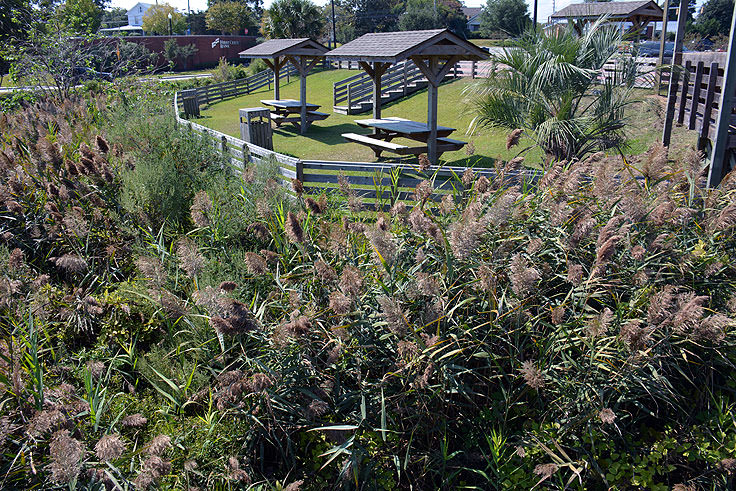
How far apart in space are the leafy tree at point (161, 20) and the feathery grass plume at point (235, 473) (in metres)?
73.9

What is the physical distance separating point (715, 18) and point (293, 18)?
40.0 meters

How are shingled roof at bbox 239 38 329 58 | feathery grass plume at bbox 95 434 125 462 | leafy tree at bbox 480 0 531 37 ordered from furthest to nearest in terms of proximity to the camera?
leafy tree at bbox 480 0 531 37 < shingled roof at bbox 239 38 329 58 < feathery grass plume at bbox 95 434 125 462

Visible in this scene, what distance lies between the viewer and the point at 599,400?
2672 millimetres

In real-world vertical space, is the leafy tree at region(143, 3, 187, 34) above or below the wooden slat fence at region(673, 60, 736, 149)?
above

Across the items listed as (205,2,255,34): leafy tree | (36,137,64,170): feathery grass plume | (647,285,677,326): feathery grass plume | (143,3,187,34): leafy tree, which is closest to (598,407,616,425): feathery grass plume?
Answer: (647,285,677,326): feathery grass plume

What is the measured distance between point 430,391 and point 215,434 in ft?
3.69

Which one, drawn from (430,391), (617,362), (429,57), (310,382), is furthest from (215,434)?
(429,57)

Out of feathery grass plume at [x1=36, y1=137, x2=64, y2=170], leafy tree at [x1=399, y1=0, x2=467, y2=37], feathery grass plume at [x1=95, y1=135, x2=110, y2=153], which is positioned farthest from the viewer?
leafy tree at [x1=399, y1=0, x2=467, y2=37]

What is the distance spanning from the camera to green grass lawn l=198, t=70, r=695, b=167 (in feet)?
39.7

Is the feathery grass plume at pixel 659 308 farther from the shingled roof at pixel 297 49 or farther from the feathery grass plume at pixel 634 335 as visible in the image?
the shingled roof at pixel 297 49

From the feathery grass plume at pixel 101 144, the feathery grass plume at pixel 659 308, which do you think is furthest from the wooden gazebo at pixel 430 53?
the feathery grass plume at pixel 659 308

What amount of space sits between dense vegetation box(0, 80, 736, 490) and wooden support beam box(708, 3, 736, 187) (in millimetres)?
3229

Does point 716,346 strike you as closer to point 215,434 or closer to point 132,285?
point 215,434

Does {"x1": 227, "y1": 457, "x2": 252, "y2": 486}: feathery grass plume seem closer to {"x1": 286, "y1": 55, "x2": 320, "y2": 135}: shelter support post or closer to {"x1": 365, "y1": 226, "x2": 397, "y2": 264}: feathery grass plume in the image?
{"x1": 365, "y1": 226, "x2": 397, "y2": 264}: feathery grass plume
